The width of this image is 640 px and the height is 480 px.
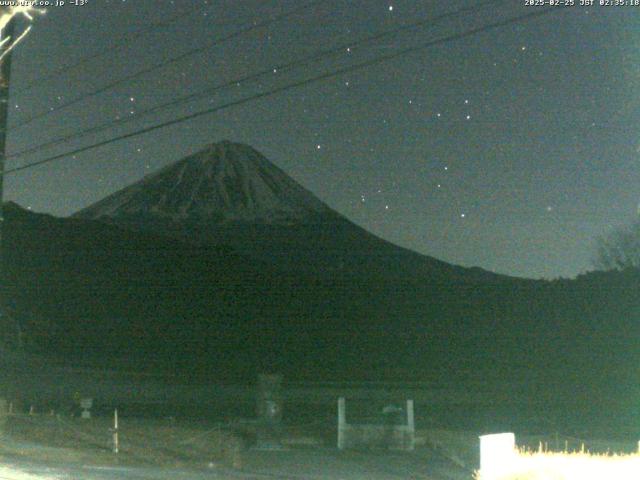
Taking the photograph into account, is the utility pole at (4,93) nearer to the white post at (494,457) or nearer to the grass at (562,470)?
the white post at (494,457)

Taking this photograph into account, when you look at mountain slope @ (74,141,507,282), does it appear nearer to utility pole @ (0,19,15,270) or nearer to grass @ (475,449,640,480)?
utility pole @ (0,19,15,270)

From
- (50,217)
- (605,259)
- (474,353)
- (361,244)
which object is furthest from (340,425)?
(361,244)

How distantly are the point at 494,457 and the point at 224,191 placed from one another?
577ft

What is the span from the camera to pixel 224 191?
617 feet

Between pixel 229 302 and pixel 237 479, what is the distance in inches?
3203

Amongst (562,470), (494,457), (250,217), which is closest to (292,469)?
(494,457)

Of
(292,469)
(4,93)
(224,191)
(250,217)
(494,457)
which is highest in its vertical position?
(224,191)

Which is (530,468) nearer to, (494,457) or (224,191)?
(494,457)

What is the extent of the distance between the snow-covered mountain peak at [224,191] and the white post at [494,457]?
16313cm

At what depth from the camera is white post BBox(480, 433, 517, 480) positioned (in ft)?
45.1

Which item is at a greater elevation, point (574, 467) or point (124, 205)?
point (124, 205)

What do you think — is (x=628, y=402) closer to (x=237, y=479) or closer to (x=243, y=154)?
(x=237, y=479)

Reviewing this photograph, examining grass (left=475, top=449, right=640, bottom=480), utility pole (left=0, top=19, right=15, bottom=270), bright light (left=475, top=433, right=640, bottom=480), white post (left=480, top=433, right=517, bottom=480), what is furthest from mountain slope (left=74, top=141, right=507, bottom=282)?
white post (left=480, top=433, right=517, bottom=480)

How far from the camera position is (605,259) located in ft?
A: 246
